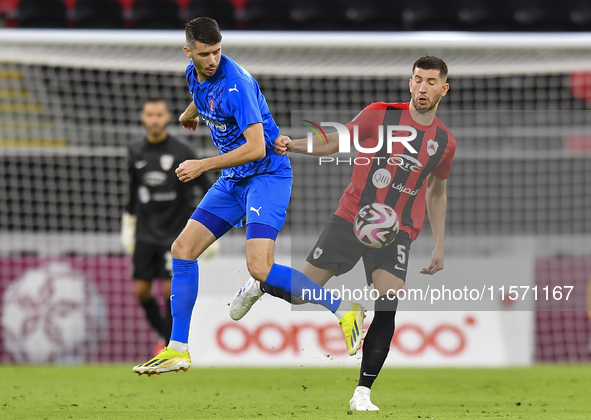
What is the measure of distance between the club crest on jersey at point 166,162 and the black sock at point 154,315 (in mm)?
1193

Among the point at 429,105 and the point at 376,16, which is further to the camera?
the point at 376,16

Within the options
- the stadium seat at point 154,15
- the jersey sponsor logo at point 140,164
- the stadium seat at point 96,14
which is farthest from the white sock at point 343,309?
the stadium seat at point 96,14

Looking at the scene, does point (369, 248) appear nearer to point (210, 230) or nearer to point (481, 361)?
point (210, 230)

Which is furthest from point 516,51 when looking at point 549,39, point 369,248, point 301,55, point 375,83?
point 369,248

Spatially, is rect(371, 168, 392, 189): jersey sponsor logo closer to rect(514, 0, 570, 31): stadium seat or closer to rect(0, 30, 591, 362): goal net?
rect(0, 30, 591, 362): goal net

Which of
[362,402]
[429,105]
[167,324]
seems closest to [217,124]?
[429,105]

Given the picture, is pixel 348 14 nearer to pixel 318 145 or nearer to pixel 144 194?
pixel 144 194

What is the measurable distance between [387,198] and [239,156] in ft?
3.19

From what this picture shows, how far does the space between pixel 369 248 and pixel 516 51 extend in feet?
12.2

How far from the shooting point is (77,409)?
4566 millimetres

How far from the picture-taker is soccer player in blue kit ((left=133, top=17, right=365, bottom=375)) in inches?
166

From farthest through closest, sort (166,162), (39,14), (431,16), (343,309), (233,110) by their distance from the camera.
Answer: (431,16)
(39,14)
(166,162)
(343,309)
(233,110)

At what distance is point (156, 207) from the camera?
7078 mm

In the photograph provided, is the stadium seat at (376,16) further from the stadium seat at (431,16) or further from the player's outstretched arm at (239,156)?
the player's outstretched arm at (239,156)
